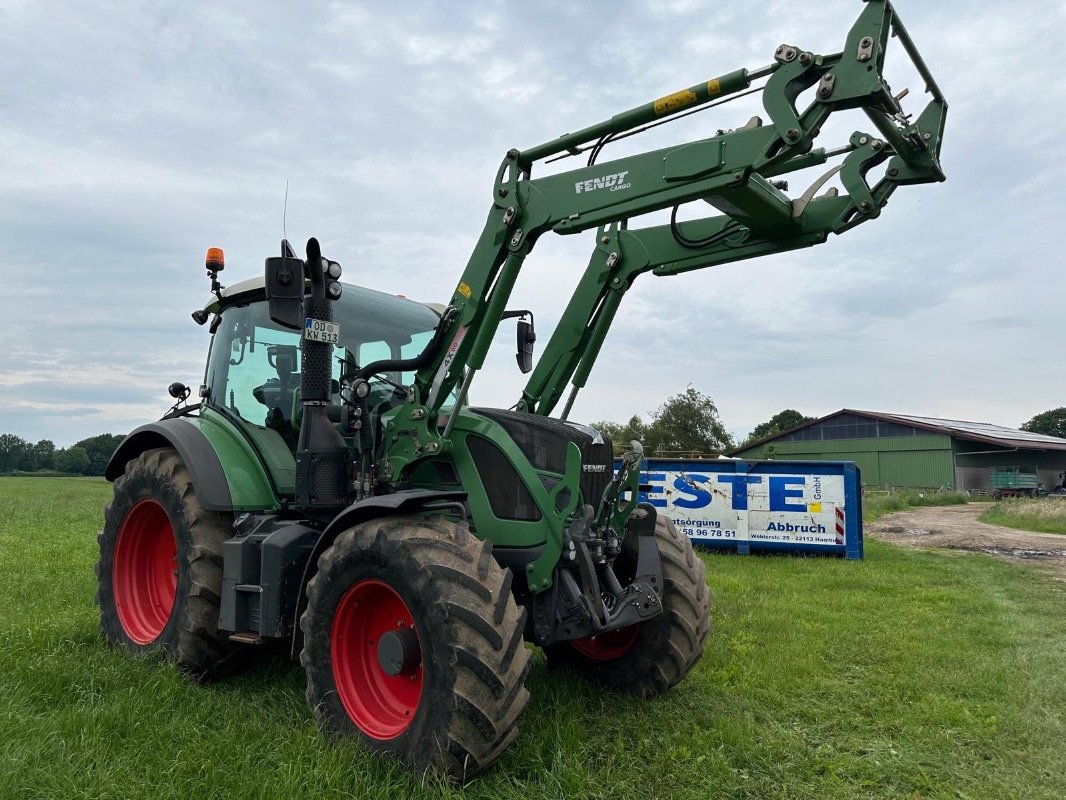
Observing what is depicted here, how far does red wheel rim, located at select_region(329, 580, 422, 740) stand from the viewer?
3.92 meters

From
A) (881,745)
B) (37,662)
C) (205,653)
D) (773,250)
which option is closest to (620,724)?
(881,745)

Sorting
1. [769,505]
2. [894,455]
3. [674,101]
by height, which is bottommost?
[769,505]

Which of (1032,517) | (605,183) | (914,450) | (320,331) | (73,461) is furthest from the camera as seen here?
(73,461)

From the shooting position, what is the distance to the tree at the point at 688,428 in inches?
1877

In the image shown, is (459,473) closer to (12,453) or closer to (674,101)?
(674,101)

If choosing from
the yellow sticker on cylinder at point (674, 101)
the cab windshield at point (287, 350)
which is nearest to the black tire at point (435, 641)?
the cab windshield at point (287, 350)

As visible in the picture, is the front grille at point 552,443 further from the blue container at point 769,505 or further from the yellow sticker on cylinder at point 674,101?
the blue container at point 769,505

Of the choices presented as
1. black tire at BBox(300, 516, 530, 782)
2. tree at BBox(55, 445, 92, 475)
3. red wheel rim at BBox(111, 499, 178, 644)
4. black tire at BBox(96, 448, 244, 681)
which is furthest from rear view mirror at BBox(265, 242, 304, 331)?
tree at BBox(55, 445, 92, 475)

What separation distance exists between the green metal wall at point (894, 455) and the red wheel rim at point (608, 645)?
39481mm

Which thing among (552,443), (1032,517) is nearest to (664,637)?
(552,443)

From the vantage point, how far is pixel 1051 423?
273ft

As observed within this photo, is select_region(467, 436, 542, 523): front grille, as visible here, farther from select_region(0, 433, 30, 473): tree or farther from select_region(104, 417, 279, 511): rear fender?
select_region(0, 433, 30, 473): tree

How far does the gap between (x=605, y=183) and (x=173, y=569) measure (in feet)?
13.6

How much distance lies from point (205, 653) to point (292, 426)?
1.51 m
